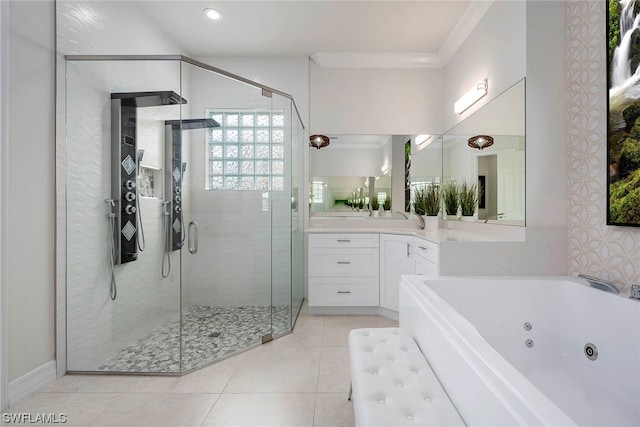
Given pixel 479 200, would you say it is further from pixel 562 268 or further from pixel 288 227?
pixel 288 227

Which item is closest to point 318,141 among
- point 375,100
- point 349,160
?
point 349,160

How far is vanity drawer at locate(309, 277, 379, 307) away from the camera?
9.88 feet

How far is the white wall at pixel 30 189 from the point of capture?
1.64 meters

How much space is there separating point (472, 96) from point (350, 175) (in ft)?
4.72

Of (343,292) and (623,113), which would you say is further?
(343,292)

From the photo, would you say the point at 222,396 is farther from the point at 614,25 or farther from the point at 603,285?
the point at 614,25

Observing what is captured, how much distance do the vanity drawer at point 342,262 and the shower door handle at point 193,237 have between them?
1112 mm

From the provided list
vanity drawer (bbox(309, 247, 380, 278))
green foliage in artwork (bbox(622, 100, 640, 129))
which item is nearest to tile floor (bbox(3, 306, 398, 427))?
vanity drawer (bbox(309, 247, 380, 278))

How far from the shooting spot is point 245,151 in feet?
8.21

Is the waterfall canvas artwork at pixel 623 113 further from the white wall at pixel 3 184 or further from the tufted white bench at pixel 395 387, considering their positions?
the white wall at pixel 3 184

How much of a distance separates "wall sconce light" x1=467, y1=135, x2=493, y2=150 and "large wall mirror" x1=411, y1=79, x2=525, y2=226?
0.05 ft

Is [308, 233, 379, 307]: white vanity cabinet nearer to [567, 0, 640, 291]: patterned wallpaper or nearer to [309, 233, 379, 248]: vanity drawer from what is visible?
[309, 233, 379, 248]: vanity drawer

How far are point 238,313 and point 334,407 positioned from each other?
1.19 metres

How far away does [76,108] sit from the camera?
78.2 inches
